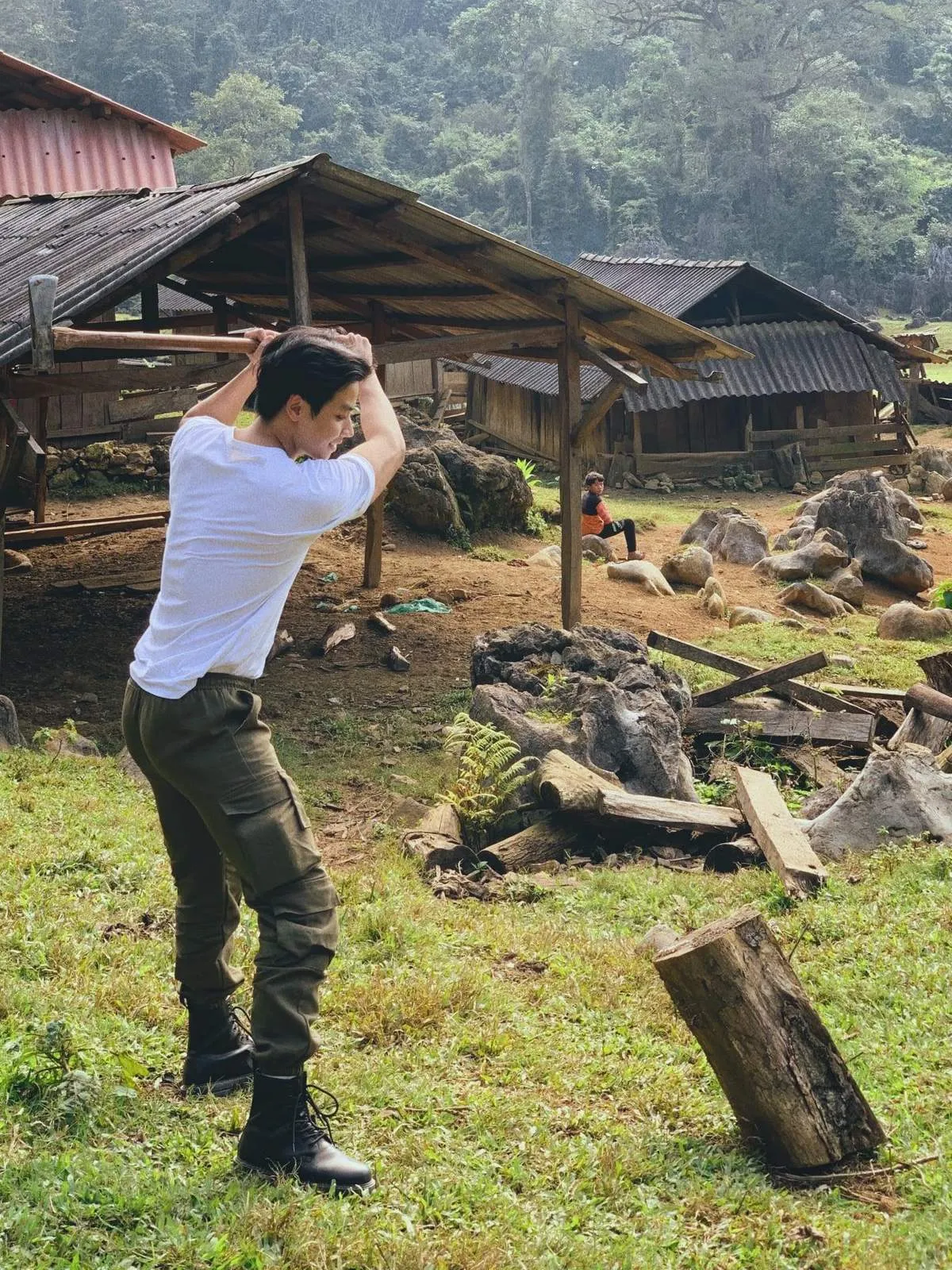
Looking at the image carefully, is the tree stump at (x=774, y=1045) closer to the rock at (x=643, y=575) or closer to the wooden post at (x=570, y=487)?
the wooden post at (x=570, y=487)

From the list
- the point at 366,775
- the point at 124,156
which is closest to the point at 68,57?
the point at 124,156

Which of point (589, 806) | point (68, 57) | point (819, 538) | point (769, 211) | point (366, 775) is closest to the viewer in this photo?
point (589, 806)

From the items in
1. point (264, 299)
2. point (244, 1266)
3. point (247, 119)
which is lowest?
point (244, 1266)

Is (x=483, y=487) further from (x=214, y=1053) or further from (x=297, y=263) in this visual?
(x=214, y=1053)

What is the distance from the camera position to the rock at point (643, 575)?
14695 millimetres

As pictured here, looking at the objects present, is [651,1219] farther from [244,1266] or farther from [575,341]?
[575,341]

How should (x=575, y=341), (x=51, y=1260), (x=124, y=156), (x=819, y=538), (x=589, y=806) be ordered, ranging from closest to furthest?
1. (x=51, y=1260)
2. (x=589, y=806)
3. (x=575, y=341)
4. (x=819, y=538)
5. (x=124, y=156)

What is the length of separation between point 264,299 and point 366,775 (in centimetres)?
707

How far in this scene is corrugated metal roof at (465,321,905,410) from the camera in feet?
81.4

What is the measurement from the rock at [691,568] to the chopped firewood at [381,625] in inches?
187

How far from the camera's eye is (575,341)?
1132cm

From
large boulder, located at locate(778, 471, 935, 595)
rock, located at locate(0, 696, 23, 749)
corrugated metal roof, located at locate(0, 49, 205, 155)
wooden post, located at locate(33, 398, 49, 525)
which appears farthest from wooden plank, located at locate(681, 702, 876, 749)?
corrugated metal roof, located at locate(0, 49, 205, 155)

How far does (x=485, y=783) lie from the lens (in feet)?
24.0

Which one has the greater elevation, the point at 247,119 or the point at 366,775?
the point at 247,119
